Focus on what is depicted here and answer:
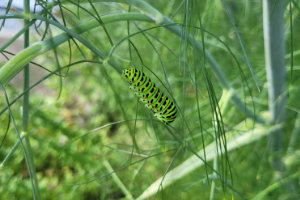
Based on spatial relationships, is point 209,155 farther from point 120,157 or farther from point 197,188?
point 120,157

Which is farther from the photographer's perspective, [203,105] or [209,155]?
[203,105]

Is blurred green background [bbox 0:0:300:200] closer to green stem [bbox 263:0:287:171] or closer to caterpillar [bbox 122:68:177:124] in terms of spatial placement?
green stem [bbox 263:0:287:171]

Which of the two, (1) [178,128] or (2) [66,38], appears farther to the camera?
(1) [178,128]

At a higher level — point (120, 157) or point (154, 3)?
point (154, 3)

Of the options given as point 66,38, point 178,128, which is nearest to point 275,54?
point 178,128

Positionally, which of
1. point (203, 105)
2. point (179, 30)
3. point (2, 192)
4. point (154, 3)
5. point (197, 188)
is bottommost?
point (197, 188)

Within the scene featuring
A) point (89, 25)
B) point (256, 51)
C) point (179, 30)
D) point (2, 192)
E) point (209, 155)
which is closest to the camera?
point (89, 25)

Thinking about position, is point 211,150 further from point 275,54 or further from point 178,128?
point 275,54

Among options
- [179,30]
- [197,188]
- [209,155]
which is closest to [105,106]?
[197,188]
